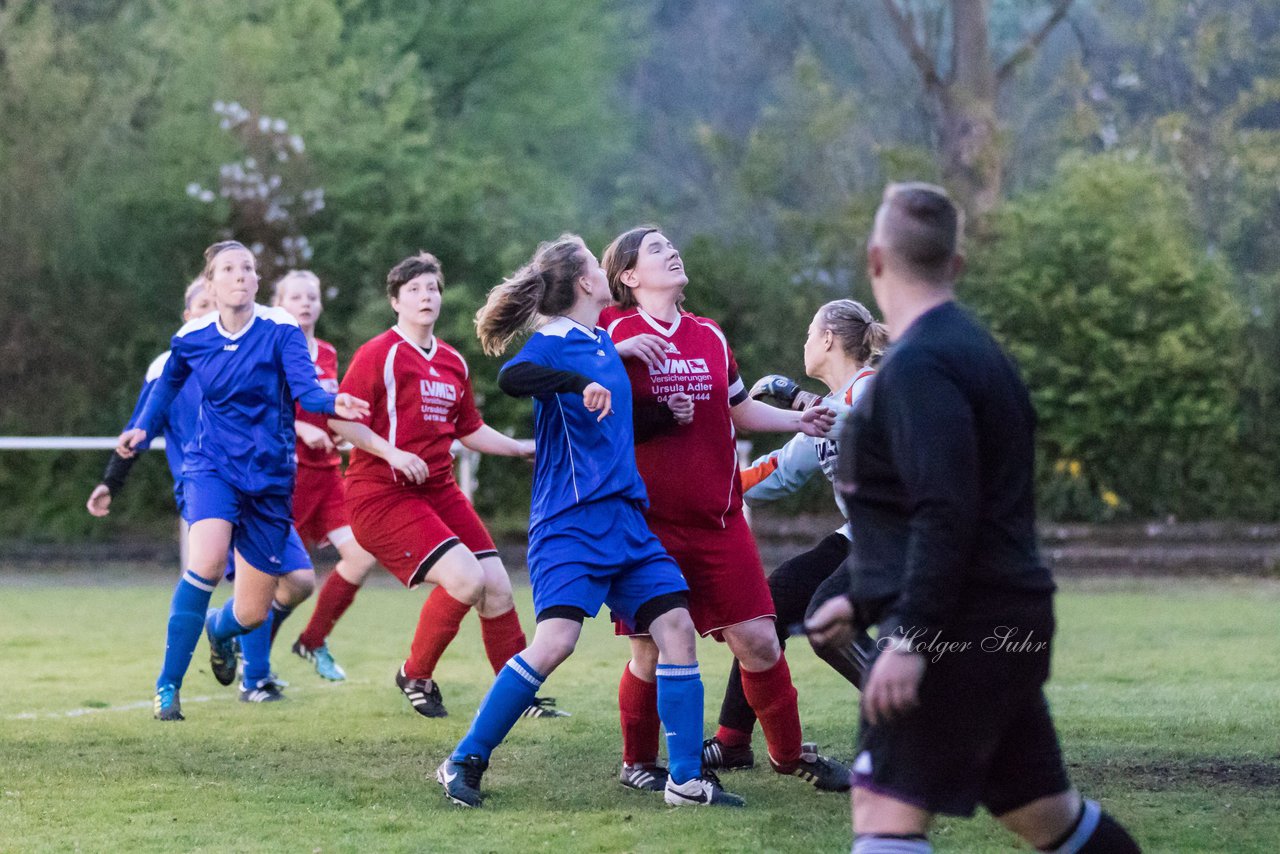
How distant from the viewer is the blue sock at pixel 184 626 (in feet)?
25.2

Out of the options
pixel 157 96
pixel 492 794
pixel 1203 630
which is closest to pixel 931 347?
pixel 492 794

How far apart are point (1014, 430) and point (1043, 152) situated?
26105 millimetres

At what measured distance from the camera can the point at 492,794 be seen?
5.79 m

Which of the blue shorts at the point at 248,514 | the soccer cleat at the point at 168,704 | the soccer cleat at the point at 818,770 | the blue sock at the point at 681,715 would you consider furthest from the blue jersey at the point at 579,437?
the soccer cleat at the point at 168,704

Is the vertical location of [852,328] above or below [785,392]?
above

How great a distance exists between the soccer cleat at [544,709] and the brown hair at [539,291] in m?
2.44

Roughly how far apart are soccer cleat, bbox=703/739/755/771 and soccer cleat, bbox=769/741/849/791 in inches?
12.4

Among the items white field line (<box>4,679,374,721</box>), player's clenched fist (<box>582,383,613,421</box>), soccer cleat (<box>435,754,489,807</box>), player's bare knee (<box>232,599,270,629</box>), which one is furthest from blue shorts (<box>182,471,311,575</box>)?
player's clenched fist (<box>582,383,613,421</box>)

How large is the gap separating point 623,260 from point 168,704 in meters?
3.23

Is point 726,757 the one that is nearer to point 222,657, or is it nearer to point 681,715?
point 681,715

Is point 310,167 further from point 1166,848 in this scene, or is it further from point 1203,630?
point 1166,848

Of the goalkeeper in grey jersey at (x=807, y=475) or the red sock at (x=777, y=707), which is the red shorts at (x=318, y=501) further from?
the red sock at (x=777, y=707)

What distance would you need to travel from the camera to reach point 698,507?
581cm

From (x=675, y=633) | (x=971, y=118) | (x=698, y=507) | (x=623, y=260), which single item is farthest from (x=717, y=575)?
(x=971, y=118)
